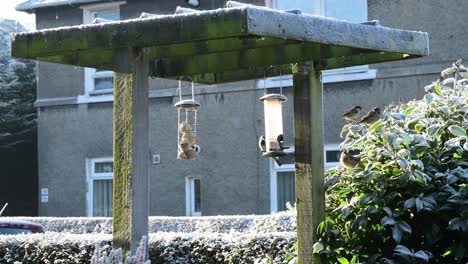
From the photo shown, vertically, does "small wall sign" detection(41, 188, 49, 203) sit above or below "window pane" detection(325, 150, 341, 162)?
below

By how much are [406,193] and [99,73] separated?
16.9 meters

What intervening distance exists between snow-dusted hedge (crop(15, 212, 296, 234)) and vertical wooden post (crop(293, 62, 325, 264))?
6.15 m

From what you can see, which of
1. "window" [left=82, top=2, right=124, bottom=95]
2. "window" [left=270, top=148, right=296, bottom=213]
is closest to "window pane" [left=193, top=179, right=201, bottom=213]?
→ "window" [left=270, top=148, right=296, bottom=213]

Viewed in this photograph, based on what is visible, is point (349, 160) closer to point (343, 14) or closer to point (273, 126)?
point (273, 126)

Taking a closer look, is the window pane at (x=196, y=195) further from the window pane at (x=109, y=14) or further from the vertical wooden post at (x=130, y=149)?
the vertical wooden post at (x=130, y=149)

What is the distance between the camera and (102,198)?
23.5 meters

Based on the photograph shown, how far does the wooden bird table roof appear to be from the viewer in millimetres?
6230

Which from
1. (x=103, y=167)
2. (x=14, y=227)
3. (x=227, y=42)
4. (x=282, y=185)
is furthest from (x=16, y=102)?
(x=227, y=42)

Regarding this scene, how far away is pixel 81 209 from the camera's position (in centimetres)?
2350

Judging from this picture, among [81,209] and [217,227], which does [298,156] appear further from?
[81,209]

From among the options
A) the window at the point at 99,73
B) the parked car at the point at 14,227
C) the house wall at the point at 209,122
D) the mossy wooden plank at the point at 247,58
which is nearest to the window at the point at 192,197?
the house wall at the point at 209,122

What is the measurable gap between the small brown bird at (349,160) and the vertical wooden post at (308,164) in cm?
19

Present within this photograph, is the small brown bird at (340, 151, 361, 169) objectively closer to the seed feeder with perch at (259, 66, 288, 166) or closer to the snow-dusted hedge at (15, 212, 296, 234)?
the seed feeder with perch at (259, 66, 288, 166)

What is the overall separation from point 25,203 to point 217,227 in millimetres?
10674
